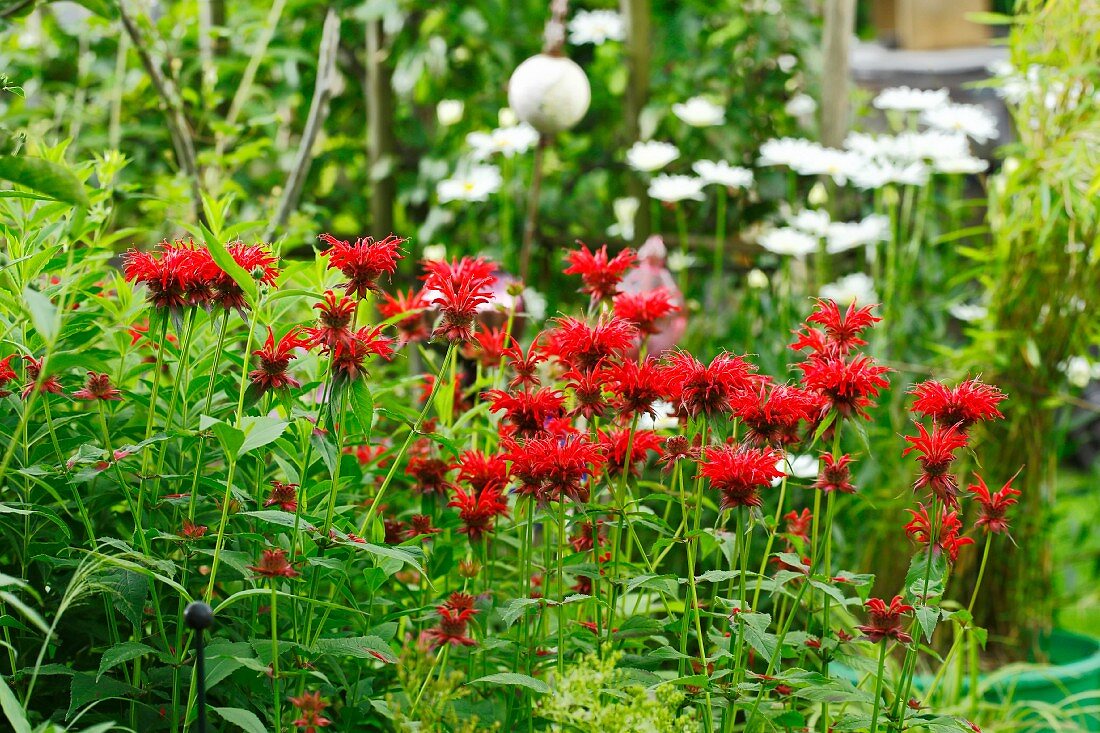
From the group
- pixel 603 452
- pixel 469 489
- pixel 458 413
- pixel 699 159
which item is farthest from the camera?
pixel 699 159

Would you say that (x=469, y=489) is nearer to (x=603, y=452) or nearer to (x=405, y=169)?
(x=603, y=452)

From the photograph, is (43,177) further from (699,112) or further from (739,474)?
(699,112)

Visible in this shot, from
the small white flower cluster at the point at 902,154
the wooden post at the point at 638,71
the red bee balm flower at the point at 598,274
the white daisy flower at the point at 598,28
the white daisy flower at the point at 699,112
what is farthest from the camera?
the white daisy flower at the point at 598,28

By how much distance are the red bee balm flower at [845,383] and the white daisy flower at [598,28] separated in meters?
2.09

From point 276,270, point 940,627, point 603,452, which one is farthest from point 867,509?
point 276,270

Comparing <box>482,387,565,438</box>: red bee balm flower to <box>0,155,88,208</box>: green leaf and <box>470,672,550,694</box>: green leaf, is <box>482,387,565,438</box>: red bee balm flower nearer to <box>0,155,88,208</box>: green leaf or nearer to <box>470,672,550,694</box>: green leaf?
<box>470,672,550,694</box>: green leaf

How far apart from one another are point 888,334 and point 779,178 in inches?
25.4

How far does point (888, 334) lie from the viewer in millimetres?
2344

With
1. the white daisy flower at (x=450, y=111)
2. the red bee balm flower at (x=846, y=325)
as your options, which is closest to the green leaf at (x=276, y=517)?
the red bee balm flower at (x=846, y=325)

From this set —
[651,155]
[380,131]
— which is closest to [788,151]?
[651,155]

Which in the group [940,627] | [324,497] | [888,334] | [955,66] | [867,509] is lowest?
[940,627]

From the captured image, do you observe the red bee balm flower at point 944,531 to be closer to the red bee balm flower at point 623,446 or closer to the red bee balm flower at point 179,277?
the red bee balm flower at point 623,446

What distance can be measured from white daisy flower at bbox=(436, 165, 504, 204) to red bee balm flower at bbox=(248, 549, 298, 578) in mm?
1771

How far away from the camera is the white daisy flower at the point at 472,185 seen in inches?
101
